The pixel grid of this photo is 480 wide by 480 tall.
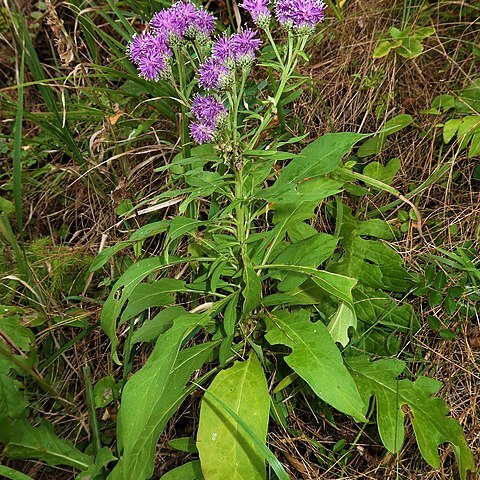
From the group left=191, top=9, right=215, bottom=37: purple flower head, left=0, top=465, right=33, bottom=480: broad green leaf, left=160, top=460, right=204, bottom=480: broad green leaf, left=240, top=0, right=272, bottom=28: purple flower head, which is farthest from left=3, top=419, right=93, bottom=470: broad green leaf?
left=240, top=0, right=272, bottom=28: purple flower head

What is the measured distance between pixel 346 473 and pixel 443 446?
1.06ft

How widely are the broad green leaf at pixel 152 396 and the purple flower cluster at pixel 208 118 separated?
0.54 m

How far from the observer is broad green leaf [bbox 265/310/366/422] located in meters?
1.42

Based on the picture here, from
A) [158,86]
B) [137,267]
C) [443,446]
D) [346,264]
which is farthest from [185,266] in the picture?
[443,446]

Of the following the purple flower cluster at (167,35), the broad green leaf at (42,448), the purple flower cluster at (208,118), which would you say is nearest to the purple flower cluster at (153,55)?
the purple flower cluster at (167,35)

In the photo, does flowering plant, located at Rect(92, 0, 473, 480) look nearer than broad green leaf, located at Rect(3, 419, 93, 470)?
Yes

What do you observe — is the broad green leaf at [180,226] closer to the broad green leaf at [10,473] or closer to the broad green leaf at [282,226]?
the broad green leaf at [282,226]

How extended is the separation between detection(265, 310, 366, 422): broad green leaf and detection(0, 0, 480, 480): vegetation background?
1.41 ft

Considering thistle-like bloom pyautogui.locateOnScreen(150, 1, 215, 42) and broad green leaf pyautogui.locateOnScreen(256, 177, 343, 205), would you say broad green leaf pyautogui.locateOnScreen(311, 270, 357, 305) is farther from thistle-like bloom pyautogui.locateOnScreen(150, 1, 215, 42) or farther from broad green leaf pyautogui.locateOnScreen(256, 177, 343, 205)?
thistle-like bloom pyautogui.locateOnScreen(150, 1, 215, 42)

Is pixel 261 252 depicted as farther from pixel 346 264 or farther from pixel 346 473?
pixel 346 473

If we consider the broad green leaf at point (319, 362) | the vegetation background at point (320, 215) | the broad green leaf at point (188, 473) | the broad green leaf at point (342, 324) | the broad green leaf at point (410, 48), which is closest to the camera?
the broad green leaf at point (319, 362)

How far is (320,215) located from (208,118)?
2.61 ft

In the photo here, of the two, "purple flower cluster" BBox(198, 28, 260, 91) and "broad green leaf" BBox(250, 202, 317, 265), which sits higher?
"purple flower cluster" BBox(198, 28, 260, 91)

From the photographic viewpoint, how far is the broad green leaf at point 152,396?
1515 millimetres
